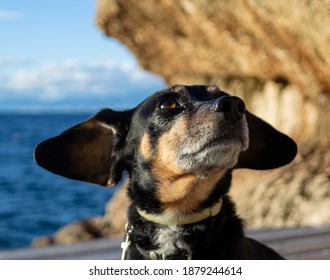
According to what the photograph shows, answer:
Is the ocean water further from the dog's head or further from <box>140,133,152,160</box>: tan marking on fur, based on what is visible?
<box>140,133,152,160</box>: tan marking on fur

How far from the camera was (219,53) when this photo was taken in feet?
30.5

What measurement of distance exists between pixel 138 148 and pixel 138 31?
6.98 meters

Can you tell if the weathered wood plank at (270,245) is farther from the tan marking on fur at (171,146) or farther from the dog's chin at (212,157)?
the dog's chin at (212,157)

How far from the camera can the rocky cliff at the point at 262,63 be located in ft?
22.4

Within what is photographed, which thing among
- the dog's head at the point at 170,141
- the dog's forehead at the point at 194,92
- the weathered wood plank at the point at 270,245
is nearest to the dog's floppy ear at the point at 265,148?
the dog's head at the point at 170,141

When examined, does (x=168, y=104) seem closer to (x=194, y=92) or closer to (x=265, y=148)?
(x=194, y=92)

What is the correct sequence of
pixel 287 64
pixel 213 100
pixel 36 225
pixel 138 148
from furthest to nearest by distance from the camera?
1. pixel 36 225
2. pixel 287 64
3. pixel 138 148
4. pixel 213 100

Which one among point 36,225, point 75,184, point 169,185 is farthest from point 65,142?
point 75,184

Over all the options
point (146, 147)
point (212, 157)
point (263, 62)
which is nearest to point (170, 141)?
point (146, 147)

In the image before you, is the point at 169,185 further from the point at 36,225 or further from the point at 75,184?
the point at 75,184

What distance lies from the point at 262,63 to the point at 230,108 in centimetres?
552

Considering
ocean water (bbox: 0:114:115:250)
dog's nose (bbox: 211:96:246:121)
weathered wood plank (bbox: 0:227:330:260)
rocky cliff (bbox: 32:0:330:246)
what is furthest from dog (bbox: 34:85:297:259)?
ocean water (bbox: 0:114:115:250)

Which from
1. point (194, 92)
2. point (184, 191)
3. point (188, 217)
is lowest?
point (188, 217)

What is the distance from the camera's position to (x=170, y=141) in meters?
3.34
